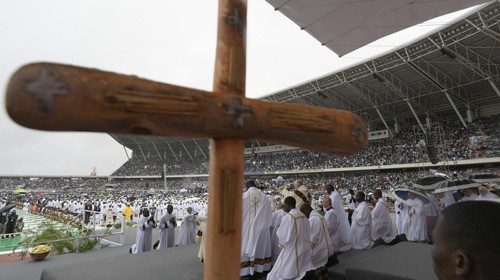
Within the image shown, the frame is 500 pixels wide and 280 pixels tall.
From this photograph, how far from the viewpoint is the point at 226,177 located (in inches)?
47.5

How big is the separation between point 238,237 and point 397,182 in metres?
25.8

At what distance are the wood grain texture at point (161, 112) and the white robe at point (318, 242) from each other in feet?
13.5

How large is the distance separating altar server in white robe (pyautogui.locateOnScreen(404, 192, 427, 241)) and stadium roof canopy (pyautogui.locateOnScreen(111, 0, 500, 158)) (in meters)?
10.4

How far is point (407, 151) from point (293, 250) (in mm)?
24667

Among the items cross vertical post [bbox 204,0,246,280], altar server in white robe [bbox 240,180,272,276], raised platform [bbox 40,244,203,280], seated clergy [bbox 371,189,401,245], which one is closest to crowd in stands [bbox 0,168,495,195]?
seated clergy [bbox 371,189,401,245]

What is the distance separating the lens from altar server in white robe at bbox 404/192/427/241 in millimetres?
8492

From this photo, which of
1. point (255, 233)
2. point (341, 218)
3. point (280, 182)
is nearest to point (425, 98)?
point (280, 182)

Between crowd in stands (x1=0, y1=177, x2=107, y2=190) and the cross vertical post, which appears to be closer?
the cross vertical post

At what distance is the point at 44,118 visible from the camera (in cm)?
81

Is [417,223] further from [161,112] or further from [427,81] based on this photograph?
[427,81]

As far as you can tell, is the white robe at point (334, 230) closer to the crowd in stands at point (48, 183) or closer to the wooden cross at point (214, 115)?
the wooden cross at point (214, 115)

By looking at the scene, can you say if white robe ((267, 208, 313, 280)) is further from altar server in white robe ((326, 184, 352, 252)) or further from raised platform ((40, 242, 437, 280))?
altar server in white robe ((326, 184, 352, 252))

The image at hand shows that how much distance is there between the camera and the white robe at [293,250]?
469cm

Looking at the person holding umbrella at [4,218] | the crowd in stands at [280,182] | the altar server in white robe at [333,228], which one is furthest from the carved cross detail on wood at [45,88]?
the crowd in stands at [280,182]
